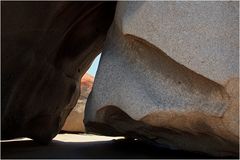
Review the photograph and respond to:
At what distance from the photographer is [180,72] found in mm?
3615

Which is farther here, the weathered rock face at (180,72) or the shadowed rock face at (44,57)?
the shadowed rock face at (44,57)

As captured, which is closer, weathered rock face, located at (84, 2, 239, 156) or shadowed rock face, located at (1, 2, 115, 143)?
weathered rock face, located at (84, 2, 239, 156)

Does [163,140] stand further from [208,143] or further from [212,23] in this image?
[212,23]

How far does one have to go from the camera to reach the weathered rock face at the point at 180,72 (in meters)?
3.36

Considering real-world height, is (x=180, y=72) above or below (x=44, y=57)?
below

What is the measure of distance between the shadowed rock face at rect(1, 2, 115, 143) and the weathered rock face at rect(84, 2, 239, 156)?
2.39 ft

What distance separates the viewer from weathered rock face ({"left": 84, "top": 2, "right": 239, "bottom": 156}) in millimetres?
3355

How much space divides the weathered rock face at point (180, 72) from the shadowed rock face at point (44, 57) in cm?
73

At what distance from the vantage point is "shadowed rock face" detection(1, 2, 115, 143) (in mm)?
3943

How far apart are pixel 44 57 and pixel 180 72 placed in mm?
1569

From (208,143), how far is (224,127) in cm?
51

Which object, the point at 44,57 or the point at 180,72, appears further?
the point at 44,57

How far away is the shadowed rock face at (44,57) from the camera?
394 centimetres

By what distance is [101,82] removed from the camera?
394cm
